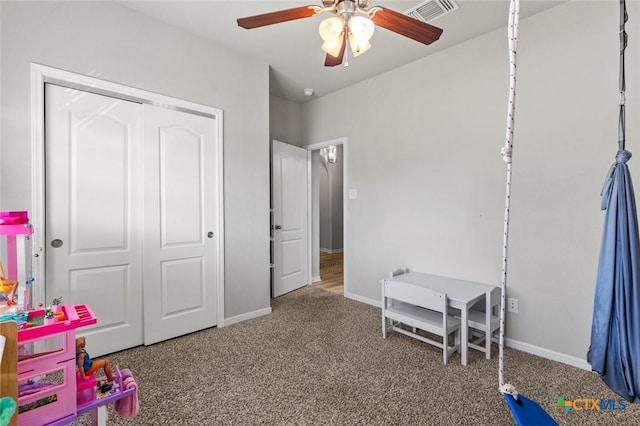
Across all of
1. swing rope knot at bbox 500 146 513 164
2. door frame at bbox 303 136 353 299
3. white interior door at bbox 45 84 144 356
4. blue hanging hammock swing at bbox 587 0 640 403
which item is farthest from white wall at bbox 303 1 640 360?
white interior door at bbox 45 84 144 356

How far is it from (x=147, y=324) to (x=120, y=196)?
108cm

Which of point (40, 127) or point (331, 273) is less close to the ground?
point (40, 127)

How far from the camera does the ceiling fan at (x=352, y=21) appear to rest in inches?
63.1

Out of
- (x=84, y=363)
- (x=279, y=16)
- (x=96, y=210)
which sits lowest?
(x=84, y=363)

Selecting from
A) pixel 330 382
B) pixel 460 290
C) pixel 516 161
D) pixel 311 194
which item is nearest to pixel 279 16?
pixel 516 161

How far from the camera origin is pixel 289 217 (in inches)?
163

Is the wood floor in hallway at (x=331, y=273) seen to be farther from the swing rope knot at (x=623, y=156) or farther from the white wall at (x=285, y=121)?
the swing rope knot at (x=623, y=156)

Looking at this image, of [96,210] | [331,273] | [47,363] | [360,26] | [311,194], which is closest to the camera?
[47,363]

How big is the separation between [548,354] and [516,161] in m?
1.53

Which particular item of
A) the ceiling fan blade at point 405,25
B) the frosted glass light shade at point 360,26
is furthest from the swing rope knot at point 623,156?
the frosted glass light shade at point 360,26

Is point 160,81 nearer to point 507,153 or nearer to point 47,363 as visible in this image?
point 47,363

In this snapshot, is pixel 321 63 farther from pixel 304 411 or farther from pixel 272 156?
pixel 304 411

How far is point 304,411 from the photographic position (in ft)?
5.76

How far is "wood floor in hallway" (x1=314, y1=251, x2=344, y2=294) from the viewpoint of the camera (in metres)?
4.38
